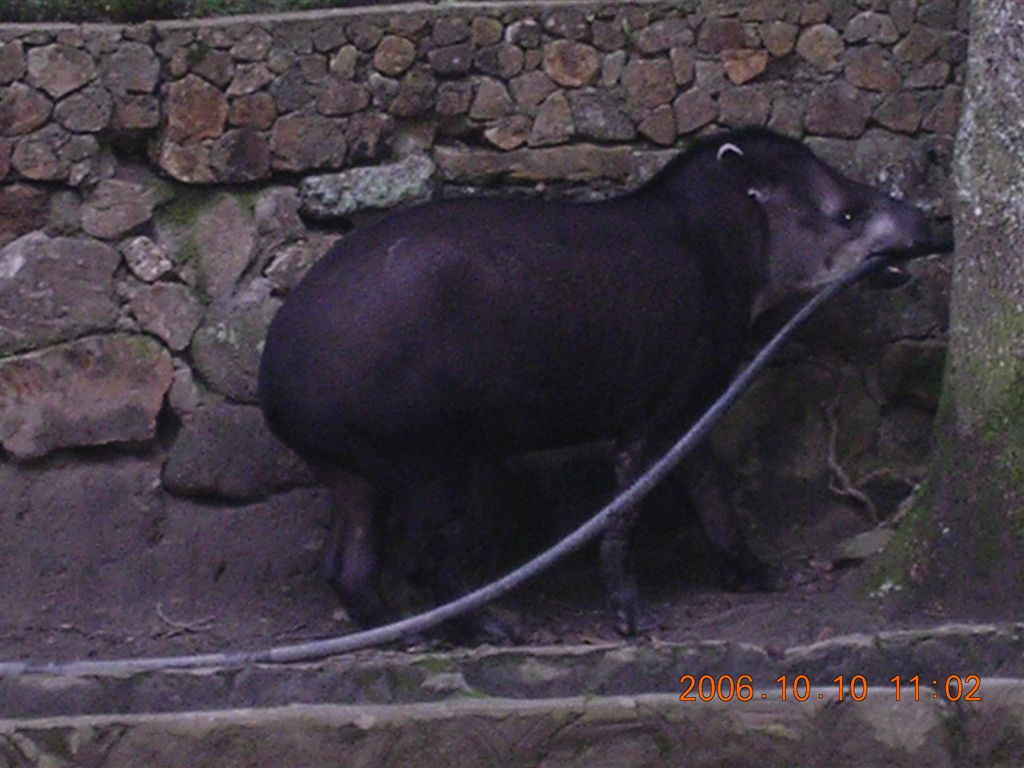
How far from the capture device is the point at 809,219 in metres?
7.39

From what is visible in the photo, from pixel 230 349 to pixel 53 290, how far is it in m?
0.65

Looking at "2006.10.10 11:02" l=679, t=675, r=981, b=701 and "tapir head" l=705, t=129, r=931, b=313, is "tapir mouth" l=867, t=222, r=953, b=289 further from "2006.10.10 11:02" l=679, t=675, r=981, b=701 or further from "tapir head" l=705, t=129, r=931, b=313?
"2006.10.10 11:02" l=679, t=675, r=981, b=701

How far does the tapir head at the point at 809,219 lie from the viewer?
7.35 m

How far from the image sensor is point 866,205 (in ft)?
24.4

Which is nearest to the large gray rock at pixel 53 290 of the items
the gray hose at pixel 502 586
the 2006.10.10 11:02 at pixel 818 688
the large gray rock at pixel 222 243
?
the large gray rock at pixel 222 243

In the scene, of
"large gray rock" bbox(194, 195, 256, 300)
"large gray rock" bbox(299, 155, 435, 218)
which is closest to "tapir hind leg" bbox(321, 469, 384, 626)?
"large gray rock" bbox(194, 195, 256, 300)

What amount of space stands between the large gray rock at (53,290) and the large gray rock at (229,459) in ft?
1.63

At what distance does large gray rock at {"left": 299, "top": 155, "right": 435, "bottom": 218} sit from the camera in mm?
7551

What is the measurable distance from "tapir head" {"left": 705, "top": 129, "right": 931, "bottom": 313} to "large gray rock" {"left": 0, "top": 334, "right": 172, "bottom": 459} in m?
2.14

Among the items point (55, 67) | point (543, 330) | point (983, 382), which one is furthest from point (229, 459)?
point (983, 382)

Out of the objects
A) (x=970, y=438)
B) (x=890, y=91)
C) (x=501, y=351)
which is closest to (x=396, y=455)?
(x=501, y=351)

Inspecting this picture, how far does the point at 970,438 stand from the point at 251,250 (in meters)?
2.62

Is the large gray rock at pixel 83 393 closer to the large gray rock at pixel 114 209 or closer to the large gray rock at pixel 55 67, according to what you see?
the large gray rock at pixel 114 209

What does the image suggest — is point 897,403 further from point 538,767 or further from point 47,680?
point 47,680
